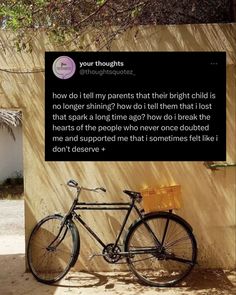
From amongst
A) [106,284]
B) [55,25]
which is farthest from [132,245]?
[55,25]

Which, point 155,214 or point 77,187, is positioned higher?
point 77,187

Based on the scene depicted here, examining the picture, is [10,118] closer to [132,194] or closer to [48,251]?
[48,251]

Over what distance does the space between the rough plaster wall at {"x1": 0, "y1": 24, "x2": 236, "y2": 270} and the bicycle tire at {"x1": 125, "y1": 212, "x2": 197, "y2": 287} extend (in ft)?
0.76

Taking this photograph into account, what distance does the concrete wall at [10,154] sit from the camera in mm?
16531

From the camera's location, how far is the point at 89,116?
5.38m

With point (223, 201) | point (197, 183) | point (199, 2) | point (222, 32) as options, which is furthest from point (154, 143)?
point (199, 2)

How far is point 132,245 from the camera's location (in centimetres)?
561

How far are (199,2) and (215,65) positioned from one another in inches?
94.9

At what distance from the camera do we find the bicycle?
5.30m

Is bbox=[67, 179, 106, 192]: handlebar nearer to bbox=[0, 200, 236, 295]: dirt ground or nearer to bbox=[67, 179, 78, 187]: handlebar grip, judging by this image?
bbox=[67, 179, 78, 187]: handlebar grip

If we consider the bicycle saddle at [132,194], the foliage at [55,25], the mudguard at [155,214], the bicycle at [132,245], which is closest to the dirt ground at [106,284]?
the bicycle at [132,245]
